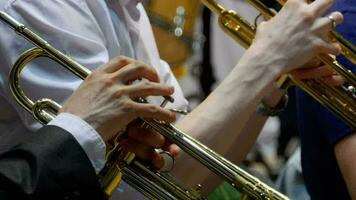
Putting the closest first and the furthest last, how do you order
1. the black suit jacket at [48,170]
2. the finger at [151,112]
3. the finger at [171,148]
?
the black suit jacket at [48,170] < the finger at [151,112] < the finger at [171,148]

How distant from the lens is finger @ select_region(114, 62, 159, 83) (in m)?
1.39

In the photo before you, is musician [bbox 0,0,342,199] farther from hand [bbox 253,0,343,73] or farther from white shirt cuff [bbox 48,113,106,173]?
white shirt cuff [bbox 48,113,106,173]

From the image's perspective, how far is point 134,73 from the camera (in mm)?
1396

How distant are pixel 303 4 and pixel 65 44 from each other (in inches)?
15.6

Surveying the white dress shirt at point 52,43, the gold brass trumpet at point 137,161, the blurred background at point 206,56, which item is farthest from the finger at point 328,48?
the blurred background at point 206,56

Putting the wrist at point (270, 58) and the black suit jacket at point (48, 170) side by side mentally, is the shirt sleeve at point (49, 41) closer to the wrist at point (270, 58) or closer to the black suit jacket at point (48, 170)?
the black suit jacket at point (48, 170)

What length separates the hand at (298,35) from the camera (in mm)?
1542

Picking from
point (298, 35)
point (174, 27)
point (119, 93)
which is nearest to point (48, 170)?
point (119, 93)

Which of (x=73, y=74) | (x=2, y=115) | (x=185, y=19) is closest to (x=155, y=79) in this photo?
(x=73, y=74)

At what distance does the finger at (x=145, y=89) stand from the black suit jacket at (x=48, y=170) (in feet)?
0.39

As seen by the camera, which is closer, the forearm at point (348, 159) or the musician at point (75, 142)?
the musician at point (75, 142)

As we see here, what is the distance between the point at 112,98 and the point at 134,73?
0.18 feet

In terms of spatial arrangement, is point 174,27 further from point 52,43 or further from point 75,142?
point 75,142

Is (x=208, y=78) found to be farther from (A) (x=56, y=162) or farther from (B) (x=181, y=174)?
(A) (x=56, y=162)
